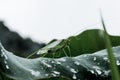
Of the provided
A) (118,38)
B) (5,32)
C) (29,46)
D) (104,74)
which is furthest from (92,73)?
(29,46)

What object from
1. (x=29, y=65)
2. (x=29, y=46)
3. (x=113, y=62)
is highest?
(x=113, y=62)

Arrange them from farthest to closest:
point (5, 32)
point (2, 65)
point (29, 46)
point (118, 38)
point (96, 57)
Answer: point (29, 46)
point (5, 32)
point (118, 38)
point (96, 57)
point (2, 65)

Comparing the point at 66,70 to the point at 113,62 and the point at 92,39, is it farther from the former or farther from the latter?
the point at 92,39

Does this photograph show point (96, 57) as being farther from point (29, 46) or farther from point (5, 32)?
point (29, 46)

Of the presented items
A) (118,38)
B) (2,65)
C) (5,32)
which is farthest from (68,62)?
(5,32)

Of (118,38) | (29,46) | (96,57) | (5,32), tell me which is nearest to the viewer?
(96,57)

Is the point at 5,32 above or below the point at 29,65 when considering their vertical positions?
below

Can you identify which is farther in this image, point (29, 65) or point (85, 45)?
point (85, 45)
